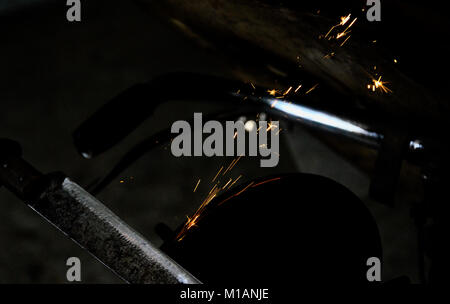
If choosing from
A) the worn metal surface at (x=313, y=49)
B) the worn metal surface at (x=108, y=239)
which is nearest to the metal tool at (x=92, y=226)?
the worn metal surface at (x=108, y=239)

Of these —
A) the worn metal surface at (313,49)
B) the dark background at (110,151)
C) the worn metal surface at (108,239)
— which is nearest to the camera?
the worn metal surface at (108,239)

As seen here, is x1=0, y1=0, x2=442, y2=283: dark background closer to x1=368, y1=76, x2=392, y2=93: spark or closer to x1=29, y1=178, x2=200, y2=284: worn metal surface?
x1=368, y1=76, x2=392, y2=93: spark

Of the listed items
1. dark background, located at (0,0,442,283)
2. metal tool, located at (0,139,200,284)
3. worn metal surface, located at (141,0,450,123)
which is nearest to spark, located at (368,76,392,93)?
worn metal surface, located at (141,0,450,123)

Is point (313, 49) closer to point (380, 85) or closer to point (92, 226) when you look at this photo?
point (380, 85)

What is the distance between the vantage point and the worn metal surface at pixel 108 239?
3.14 ft

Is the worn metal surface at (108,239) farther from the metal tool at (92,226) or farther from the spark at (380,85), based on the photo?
the spark at (380,85)

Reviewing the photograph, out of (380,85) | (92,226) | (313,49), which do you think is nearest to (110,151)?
(313,49)

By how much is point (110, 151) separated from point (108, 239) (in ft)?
13.6

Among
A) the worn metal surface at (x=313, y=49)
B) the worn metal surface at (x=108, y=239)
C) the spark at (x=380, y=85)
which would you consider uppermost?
the worn metal surface at (x=313, y=49)

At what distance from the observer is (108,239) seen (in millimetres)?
979

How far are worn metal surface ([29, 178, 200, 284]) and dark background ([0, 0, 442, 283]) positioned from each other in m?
1.17

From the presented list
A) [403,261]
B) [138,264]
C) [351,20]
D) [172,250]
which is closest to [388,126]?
[351,20]

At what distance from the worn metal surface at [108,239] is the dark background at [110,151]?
3.84 feet

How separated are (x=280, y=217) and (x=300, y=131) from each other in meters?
2.98
